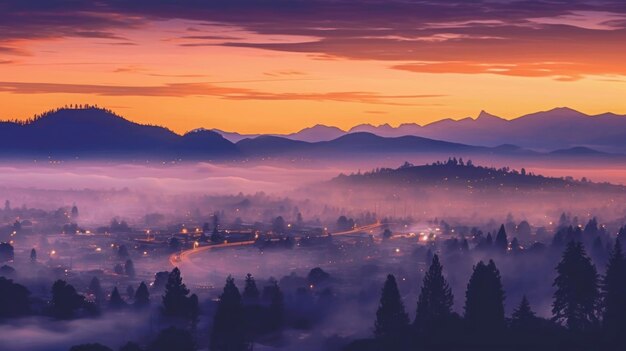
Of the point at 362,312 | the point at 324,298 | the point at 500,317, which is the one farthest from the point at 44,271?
the point at 500,317

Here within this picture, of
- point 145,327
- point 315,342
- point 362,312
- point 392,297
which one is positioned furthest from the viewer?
point 362,312

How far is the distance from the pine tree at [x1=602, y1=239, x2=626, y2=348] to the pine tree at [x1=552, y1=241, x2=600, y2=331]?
136 centimetres

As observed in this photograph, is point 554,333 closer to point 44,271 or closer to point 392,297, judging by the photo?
point 392,297

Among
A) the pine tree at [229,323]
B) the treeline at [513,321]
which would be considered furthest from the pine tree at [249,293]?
the treeline at [513,321]

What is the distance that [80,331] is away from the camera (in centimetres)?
11762

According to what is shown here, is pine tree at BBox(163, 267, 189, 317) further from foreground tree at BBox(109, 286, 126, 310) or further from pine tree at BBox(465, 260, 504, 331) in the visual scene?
pine tree at BBox(465, 260, 504, 331)

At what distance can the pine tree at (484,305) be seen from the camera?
98.5m

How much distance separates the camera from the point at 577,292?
103m

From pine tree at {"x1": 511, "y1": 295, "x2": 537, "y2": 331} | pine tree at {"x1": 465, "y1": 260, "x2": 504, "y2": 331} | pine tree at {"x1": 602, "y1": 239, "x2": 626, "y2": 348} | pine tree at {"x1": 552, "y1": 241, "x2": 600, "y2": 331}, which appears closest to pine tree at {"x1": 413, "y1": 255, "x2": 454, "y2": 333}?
pine tree at {"x1": 465, "y1": 260, "x2": 504, "y2": 331}

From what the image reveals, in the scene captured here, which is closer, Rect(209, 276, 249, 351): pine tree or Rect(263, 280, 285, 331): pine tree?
Rect(209, 276, 249, 351): pine tree

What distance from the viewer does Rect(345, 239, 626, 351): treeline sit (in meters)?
93.1

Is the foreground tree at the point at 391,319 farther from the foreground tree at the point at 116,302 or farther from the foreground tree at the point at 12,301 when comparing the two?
the foreground tree at the point at 116,302

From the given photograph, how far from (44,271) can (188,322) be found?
7410cm

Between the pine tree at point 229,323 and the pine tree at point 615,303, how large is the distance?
1343 inches
